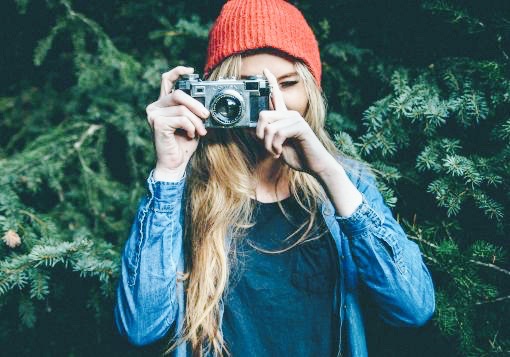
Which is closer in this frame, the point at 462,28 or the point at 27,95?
the point at 462,28

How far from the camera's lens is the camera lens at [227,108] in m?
1.02

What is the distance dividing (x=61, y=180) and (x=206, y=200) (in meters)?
0.81

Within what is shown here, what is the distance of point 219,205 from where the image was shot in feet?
3.84

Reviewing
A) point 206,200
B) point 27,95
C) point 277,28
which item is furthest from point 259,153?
point 27,95

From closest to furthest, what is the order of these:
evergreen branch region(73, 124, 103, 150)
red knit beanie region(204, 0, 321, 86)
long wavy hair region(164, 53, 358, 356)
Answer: long wavy hair region(164, 53, 358, 356) < red knit beanie region(204, 0, 321, 86) < evergreen branch region(73, 124, 103, 150)

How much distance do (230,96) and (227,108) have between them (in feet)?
0.12

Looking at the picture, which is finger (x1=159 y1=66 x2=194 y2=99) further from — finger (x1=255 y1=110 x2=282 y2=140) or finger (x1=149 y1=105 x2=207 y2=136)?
finger (x1=255 y1=110 x2=282 y2=140)

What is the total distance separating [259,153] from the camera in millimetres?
1242

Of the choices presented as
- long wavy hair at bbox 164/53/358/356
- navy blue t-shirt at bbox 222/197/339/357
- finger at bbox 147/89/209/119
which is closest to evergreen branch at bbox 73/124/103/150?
long wavy hair at bbox 164/53/358/356

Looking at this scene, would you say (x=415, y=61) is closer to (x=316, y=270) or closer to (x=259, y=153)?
(x=259, y=153)

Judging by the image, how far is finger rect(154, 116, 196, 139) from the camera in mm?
1033

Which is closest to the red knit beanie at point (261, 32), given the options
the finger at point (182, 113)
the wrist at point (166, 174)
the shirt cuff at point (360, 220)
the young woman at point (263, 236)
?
the young woman at point (263, 236)

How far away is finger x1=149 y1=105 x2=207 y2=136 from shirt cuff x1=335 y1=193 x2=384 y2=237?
0.45 meters

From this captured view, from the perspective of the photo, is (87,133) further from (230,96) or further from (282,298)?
(282,298)
